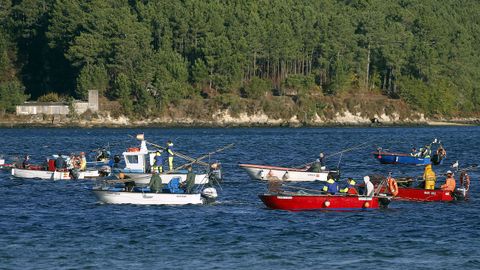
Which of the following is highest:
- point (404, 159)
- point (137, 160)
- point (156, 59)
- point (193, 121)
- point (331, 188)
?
point (156, 59)

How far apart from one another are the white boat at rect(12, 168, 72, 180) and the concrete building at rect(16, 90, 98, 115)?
103 m

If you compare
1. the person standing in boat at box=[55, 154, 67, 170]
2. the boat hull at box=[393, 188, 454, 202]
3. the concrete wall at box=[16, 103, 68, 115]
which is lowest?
the boat hull at box=[393, 188, 454, 202]

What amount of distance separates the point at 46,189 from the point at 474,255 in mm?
33000

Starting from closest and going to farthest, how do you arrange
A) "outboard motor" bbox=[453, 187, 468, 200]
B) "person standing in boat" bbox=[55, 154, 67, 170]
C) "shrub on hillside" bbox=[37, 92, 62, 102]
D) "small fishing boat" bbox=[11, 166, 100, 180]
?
"outboard motor" bbox=[453, 187, 468, 200]
"small fishing boat" bbox=[11, 166, 100, 180]
"person standing in boat" bbox=[55, 154, 67, 170]
"shrub on hillside" bbox=[37, 92, 62, 102]

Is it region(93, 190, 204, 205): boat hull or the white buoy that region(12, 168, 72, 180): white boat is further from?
the white buoy

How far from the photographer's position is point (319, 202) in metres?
51.6

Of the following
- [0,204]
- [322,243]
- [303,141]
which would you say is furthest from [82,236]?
[303,141]

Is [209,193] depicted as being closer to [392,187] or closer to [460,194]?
[392,187]

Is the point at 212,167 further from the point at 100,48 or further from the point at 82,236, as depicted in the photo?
the point at 100,48

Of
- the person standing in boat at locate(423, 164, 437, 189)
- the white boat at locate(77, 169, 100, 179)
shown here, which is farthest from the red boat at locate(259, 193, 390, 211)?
the white boat at locate(77, 169, 100, 179)

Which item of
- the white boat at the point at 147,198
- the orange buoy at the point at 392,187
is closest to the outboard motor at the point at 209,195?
the white boat at the point at 147,198

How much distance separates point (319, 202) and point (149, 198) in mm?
8958

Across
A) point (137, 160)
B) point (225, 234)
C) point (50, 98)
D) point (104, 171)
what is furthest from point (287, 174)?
point (50, 98)

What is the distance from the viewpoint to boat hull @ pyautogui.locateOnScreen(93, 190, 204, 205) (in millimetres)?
53719
